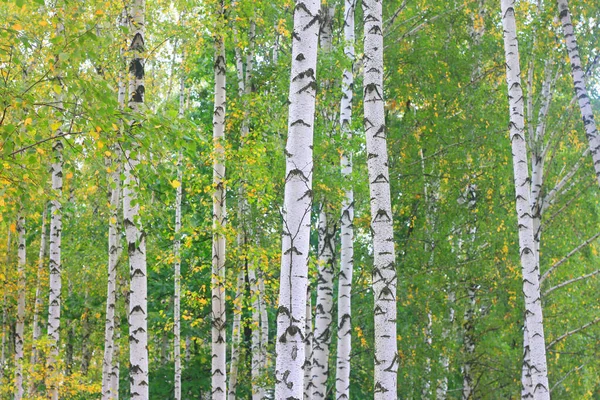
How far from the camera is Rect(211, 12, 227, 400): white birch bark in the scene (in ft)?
34.7

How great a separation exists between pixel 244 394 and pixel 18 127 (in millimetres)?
16325

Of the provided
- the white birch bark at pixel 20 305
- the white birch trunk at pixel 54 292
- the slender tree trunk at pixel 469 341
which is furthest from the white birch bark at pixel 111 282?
the slender tree trunk at pixel 469 341

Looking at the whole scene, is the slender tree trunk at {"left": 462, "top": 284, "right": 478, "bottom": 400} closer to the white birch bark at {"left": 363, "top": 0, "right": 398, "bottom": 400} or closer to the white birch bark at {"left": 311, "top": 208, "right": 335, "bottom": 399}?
the white birch bark at {"left": 311, "top": 208, "right": 335, "bottom": 399}

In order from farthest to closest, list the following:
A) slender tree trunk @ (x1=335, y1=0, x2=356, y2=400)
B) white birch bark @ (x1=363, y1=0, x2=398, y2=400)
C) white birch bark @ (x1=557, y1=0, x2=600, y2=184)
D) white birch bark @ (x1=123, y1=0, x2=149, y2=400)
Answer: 1. slender tree trunk @ (x1=335, y1=0, x2=356, y2=400)
2. white birch bark @ (x1=557, y1=0, x2=600, y2=184)
3. white birch bark @ (x1=123, y1=0, x2=149, y2=400)
4. white birch bark @ (x1=363, y1=0, x2=398, y2=400)

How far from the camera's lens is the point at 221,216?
11.0m

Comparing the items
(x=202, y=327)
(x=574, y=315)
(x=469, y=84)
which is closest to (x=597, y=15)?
(x=469, y=84)

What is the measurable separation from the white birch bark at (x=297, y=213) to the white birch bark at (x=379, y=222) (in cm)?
158

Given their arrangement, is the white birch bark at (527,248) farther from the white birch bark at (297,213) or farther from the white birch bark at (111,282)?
the white birch bark at (111,282)

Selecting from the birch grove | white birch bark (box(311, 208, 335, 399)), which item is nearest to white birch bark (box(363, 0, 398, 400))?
the birch grove

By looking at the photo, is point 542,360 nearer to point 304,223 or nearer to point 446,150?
point 304,223

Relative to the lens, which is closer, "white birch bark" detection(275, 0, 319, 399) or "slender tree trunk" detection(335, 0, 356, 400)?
"white birch bark" detection(275, 0, 319, 399)

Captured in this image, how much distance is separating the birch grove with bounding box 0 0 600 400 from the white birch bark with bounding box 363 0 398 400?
20 millimetres

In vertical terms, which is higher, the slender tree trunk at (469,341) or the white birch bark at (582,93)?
the white birch bark at (582,93)

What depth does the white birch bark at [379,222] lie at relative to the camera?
655cm
